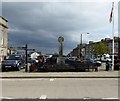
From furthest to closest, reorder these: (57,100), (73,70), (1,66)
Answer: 1. (1,66)
2. (73,70)
3. (57,100)

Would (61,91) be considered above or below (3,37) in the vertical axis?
below

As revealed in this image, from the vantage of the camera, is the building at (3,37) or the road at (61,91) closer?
the road at (61,91)

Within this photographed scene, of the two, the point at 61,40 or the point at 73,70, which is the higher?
the point at 61,40

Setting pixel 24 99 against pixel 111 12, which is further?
pixel 111 12

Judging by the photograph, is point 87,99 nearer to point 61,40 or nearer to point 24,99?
point 24,99

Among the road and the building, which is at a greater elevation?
the building

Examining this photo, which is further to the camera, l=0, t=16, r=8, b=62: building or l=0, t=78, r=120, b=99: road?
l=0, t=16, r=8, b=62: building

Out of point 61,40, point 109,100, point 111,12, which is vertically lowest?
point 109,100

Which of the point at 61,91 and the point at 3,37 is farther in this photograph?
the point at 3,37

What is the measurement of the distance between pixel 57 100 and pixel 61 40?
23.4 meters

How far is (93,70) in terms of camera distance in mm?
35438

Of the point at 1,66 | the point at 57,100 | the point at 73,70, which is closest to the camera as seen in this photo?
the point at 57,100

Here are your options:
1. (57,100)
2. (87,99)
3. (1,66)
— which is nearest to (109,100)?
(87,99)

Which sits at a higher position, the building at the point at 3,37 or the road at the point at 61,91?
the building at the point at 3,37
